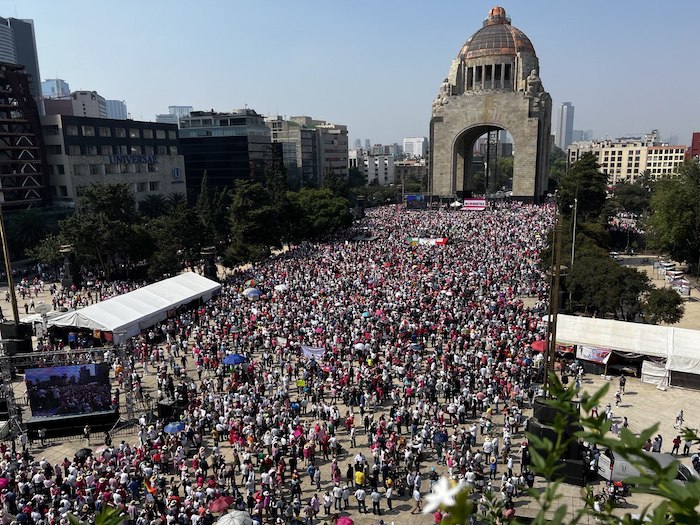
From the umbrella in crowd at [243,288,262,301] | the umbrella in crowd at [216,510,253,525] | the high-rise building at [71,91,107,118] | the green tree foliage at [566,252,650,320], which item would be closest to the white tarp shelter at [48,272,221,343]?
the umbrella in crowd at [243,288,262,301]

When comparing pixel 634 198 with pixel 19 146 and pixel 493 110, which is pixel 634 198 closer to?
pixel 493 110

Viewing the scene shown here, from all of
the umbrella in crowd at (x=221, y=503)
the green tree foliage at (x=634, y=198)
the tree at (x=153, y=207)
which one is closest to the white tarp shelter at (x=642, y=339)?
the umbrella in crowd at (x=221, y=503)

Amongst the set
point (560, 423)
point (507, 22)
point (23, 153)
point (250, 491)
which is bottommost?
point (250, 491)

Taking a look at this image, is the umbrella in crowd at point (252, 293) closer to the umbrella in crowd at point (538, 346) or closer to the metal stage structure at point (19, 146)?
the umbrella in crowd at point (538, 346)

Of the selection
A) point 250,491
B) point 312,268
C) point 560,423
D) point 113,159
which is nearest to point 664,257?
point 312,268

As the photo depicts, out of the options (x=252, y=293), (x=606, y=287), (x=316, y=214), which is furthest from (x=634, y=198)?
(x=252, y=293)

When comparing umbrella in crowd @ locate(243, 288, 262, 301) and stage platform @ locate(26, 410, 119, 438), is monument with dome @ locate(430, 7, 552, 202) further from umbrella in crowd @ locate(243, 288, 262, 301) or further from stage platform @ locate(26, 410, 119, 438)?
stage platform @ locate(26, 410, 119, 438)

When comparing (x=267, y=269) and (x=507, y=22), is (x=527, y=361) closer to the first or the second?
(x=267, y=269)
